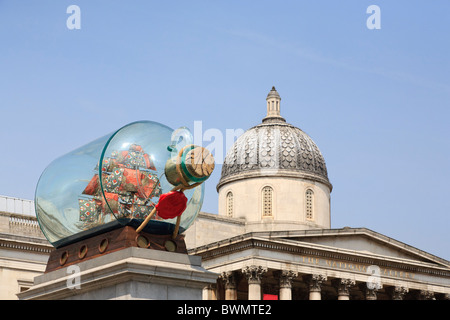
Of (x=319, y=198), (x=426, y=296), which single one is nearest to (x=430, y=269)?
(x=426, y=296)

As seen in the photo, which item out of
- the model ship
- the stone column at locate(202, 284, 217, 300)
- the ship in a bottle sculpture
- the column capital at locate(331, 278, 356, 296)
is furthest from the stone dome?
the model ship

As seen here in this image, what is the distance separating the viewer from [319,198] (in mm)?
62938

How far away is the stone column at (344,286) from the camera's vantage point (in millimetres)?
53125

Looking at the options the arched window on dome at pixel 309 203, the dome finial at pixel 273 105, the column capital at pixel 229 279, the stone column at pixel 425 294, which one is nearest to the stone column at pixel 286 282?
the column capital at pixel 229 279

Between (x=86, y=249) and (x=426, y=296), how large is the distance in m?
45.1

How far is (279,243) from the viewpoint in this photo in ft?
166

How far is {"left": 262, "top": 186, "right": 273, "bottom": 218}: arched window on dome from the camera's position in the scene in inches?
2422

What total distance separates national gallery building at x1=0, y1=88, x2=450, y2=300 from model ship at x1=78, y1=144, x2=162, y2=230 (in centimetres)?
3365

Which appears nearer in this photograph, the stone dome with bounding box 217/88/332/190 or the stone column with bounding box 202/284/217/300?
the stone column with bounding box 202/284/217/300

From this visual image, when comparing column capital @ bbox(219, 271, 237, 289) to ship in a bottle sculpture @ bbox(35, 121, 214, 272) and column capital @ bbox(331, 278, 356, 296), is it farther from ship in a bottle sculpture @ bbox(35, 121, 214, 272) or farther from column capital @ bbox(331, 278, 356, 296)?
ship in a bottle sculpture @ bbox(35, 121, 214, 272)

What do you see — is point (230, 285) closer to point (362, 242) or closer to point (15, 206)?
point (362, 242)

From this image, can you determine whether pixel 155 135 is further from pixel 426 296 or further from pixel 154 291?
pixel 426 296
